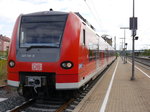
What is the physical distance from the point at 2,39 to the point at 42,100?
9629cm

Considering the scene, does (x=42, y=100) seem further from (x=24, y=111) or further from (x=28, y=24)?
(x=28, y=24)

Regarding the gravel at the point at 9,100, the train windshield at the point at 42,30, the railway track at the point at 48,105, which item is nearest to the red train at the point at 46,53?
the train windshield at the point at 42,30

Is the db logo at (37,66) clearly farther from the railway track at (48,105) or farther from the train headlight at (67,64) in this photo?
the railway track at (48,105)

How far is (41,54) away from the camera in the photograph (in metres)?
7.56

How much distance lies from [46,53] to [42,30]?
0.87 m

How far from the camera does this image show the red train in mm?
7406

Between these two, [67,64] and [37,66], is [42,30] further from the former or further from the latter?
[67,64]

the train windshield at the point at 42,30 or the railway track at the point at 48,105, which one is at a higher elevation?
the train windshield at the point at 42,30

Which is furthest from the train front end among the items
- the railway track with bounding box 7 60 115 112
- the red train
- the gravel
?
the gravel

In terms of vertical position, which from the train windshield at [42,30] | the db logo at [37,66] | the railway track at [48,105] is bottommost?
the railway track at [48,105]

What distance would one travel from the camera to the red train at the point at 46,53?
741 cm

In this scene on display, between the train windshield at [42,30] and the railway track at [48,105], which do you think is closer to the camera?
the railway track at [48,105]

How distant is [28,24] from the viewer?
322 inches

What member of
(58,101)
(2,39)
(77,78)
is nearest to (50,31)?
(77,78)
